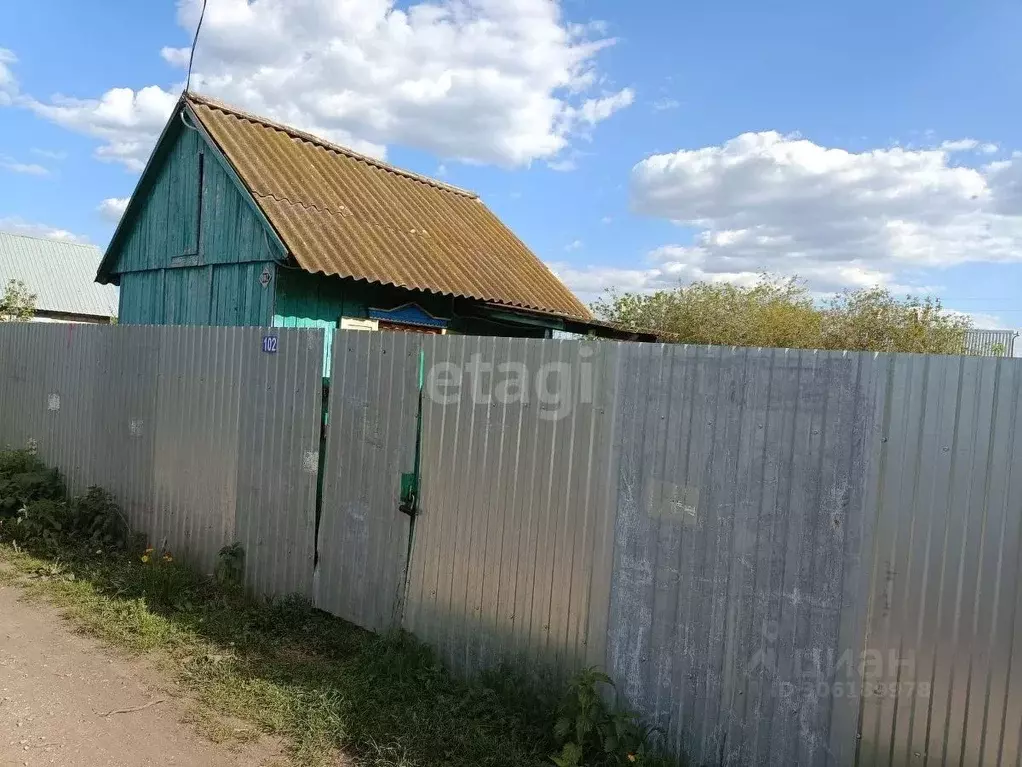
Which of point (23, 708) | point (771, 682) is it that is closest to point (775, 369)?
point (771, 682)

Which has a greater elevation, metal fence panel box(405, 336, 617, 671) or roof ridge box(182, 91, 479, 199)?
roof ridge box(182, 91, 479, 199)

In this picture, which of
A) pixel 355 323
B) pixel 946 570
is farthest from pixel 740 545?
pixel 355 323

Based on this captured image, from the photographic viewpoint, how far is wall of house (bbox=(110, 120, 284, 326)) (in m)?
9.27

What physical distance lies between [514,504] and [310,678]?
5.24 feet

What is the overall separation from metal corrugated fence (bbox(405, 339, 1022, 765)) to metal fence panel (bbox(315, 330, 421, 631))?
45 centimetres

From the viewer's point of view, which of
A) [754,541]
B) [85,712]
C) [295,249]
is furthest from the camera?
[295,249]

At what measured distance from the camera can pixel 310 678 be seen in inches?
164

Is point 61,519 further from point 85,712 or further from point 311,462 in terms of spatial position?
point 85,712

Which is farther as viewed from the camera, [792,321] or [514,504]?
[792,321]

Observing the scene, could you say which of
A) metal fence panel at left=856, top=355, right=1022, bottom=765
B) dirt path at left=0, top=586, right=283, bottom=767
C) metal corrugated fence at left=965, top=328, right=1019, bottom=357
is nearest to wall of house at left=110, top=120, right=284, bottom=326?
dirt path at left=0, top=586, right=283, bottom=767

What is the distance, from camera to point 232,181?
380 inches

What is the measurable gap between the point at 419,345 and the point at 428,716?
85.8 inches

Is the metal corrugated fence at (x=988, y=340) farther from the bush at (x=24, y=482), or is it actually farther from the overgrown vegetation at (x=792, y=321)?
the bush at (x=24, y=482)

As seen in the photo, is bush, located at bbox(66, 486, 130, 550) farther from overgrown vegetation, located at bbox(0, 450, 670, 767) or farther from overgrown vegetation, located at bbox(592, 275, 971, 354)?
overgrown vegetation, located at bbox(592, 275, 971, 354)
